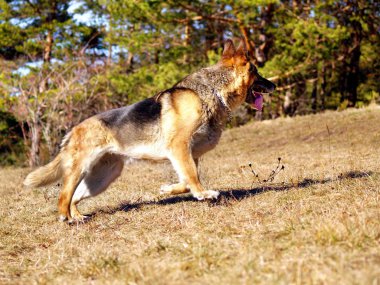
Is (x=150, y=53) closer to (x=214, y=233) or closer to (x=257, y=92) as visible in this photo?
(x=257, y=92)

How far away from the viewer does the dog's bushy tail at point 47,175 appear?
632cm

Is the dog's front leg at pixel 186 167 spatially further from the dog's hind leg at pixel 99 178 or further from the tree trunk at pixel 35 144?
the tree trunk at pixel 35 144

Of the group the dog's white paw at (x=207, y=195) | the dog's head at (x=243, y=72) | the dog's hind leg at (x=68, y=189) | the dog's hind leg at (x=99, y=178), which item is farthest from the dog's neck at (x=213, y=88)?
the dog's hind leg at (x=68, y=189)

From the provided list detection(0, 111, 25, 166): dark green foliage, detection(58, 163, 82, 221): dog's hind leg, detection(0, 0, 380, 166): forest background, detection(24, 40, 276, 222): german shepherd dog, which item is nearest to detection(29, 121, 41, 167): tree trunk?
detection(0, 0, 380, 166): forest background

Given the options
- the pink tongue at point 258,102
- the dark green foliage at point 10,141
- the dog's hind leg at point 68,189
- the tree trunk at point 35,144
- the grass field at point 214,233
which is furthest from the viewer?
the dark green foliage at point 10,141

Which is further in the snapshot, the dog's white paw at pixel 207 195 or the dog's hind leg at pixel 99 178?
the dog's hind leg at pixel 99 178

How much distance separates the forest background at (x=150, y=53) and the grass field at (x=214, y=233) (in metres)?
9.80

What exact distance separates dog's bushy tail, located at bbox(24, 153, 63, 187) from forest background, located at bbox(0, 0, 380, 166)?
10.2m

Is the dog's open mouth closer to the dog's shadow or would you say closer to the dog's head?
the dog's head

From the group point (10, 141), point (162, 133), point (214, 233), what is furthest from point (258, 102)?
point (10, 141)

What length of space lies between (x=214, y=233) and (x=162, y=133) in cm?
204

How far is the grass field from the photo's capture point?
119 inches

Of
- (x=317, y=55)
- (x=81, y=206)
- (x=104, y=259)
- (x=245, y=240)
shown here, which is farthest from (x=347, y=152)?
(x=317, y=55)

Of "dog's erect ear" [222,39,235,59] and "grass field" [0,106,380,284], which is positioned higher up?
"dog's erect ear" [222,39,235,59]
